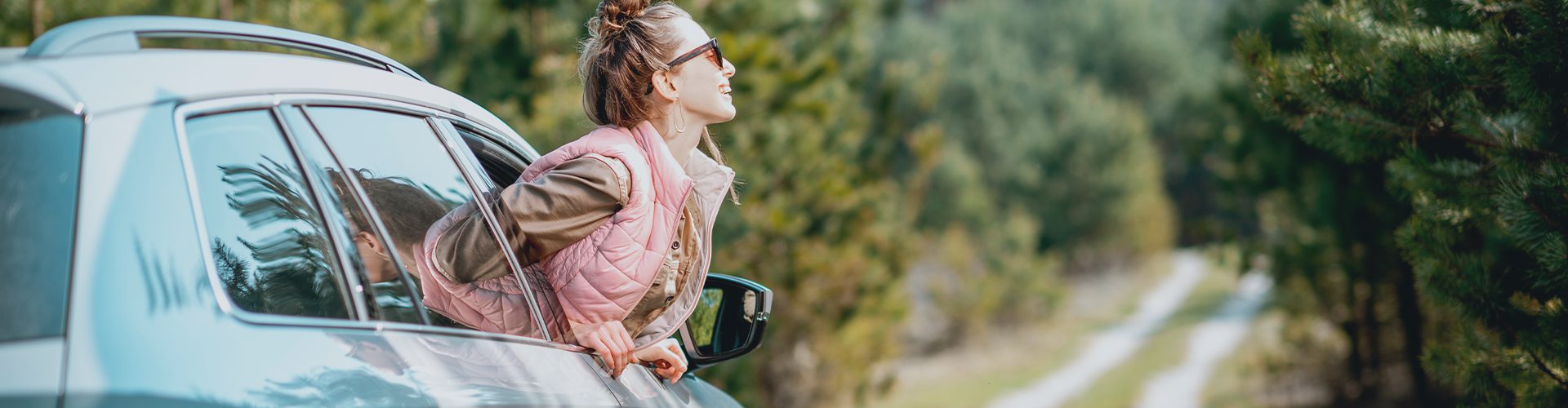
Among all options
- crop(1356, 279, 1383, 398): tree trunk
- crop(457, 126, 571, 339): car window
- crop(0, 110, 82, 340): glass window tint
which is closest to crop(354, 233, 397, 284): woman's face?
crop(457, 126, 571, 339): car window

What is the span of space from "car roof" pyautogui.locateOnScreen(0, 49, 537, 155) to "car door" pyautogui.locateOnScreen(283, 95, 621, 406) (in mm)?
36

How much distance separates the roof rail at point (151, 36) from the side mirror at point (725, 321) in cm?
95

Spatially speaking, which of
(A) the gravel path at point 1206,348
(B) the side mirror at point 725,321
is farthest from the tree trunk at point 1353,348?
(B) the side mirror at point 725,321

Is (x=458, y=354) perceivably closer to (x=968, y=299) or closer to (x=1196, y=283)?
(x=968, y=299)

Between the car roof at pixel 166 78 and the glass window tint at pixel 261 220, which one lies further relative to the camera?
the glass window tint at pixel 261 220

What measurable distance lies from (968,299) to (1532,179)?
2351 centimetres

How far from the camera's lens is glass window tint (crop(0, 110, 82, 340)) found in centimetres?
131

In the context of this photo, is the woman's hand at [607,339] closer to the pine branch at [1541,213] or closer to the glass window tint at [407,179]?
the glass window tint at [407,179]

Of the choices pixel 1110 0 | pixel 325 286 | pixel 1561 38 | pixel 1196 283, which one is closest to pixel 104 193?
pixel 325 286

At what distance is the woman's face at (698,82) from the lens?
2664 mm

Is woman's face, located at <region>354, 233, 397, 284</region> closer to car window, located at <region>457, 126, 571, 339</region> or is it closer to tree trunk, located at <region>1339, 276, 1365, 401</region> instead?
car window, located at <region>457, 126, 571, 339</region>

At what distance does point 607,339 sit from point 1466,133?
226cm

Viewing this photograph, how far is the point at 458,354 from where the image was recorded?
6.34ft

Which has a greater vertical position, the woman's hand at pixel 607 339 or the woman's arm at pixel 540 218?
the woman's arm at pixel 540 218
